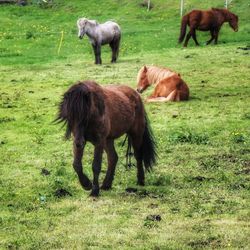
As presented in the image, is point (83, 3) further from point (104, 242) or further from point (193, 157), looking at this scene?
point (104, 242)

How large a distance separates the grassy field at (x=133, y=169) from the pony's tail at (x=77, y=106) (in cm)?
110

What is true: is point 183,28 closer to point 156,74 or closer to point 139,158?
point 156,74

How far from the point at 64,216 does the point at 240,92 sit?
10.3 meters

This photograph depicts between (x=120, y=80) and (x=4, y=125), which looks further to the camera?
(x=120, y=80)

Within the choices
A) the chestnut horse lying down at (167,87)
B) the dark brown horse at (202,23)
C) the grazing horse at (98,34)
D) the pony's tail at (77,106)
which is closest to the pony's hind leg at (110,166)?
the pony's tail at (77,106)

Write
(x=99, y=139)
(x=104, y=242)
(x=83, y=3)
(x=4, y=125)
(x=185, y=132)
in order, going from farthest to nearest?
(x=83, y=3) < (x=4, y=125) < (x=185, y=132) < (x=99, y=139) < (x=104, y=242)

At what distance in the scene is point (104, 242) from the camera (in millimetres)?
6984

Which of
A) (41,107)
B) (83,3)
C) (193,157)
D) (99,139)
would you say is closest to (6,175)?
(99,139)

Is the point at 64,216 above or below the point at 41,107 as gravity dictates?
above

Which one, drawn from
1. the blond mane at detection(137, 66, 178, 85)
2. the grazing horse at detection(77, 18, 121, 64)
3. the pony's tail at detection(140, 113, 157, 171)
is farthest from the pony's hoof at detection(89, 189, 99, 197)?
the grazing horse at detection(77, 18, 121, 64)

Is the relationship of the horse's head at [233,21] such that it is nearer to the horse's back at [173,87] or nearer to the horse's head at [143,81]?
the horse's head at [143,81]

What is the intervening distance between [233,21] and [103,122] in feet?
74.3

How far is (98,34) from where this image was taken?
2458cm

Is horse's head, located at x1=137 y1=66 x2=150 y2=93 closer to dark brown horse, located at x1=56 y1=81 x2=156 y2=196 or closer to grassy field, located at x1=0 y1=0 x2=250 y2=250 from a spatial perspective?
grassy field, located at x1=0 y1=0 x2=250 y2=250
